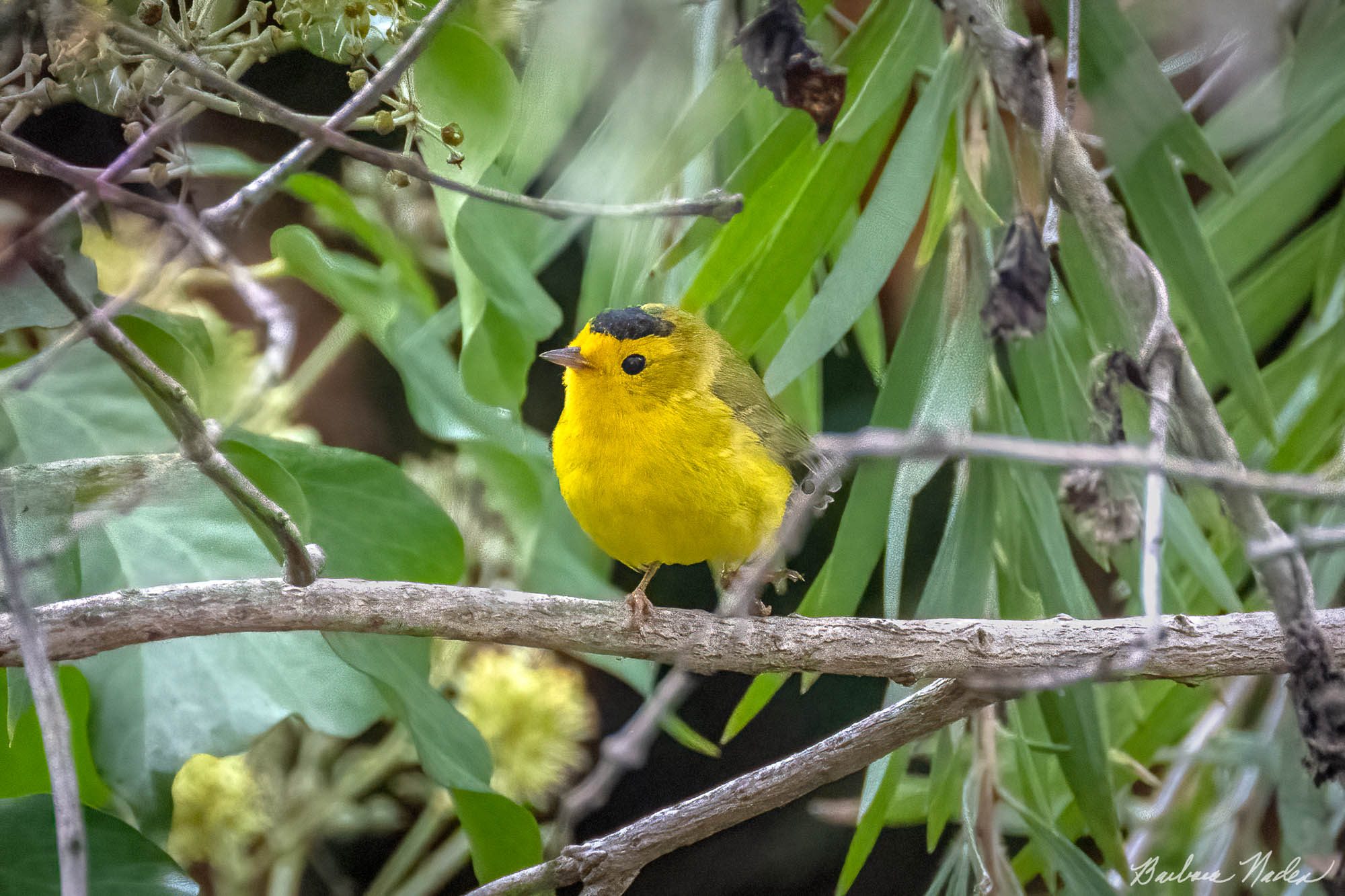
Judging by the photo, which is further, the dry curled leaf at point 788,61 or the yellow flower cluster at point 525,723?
the yellow flower cluster at point 525,723

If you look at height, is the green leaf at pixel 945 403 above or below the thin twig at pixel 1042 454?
below

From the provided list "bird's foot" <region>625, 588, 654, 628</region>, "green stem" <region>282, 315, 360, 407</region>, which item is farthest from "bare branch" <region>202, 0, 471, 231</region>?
"green stem" <region>282, 315, 360, 407</region>

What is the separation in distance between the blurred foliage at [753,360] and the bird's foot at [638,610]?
16 centimetres

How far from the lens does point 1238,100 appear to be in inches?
41.7

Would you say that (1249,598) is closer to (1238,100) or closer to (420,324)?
(1238,100)

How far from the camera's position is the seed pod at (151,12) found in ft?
1.70

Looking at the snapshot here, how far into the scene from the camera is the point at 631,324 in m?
0.99

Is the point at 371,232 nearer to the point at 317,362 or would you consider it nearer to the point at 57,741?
the point at 317,362

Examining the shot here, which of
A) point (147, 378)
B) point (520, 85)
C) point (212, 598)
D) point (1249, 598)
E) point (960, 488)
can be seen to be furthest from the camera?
point (1249, 598)

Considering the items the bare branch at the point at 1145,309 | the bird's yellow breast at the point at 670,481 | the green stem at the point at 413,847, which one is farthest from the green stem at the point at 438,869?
the bare branch at the point at 1145,309

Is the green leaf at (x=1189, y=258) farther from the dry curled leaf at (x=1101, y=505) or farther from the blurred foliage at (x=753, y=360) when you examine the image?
the dry curled leaf at (x=1101, y=505)

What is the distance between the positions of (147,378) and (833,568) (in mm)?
570

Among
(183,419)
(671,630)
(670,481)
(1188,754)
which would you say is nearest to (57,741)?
(183,419)

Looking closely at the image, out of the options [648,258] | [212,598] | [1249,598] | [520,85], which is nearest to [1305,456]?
[1249,598]
